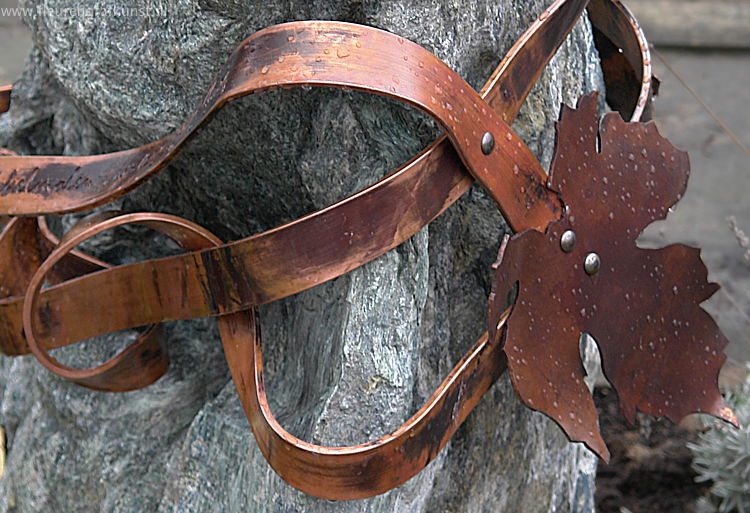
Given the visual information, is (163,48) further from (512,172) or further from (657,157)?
(657,157)

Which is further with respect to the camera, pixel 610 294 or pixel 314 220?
pixel 610 294

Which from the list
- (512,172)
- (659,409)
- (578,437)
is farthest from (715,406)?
(512,172)

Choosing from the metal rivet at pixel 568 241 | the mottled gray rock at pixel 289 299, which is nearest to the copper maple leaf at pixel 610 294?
the metal rivet at pixel 568 241

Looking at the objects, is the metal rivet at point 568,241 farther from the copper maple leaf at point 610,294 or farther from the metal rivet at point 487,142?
the metal rivet at point 487,142

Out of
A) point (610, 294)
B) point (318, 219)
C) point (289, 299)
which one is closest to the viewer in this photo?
point (318, 219)

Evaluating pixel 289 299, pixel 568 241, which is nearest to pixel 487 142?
pixel 568 241

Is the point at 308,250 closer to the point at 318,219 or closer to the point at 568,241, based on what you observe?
the point at 318,219
